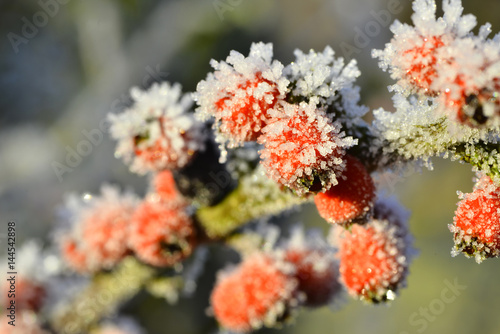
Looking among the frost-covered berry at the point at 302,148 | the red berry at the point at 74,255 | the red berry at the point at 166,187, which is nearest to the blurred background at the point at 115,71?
the red berry at the point at 74,255

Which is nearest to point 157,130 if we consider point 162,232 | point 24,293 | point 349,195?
point 162,232

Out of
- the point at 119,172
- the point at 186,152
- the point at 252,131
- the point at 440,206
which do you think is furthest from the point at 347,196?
the point at 440,206

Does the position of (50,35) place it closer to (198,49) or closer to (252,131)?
(198,49)

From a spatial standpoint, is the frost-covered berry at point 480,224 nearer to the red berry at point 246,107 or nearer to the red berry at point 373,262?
the red berry at point 373,262

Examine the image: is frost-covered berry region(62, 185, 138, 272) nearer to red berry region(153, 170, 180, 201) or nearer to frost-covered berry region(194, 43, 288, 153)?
red berry region(153, 170, 180, 201)

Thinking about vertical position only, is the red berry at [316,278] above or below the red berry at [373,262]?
above

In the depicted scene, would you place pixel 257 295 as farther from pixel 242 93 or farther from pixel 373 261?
pixel 242 93
